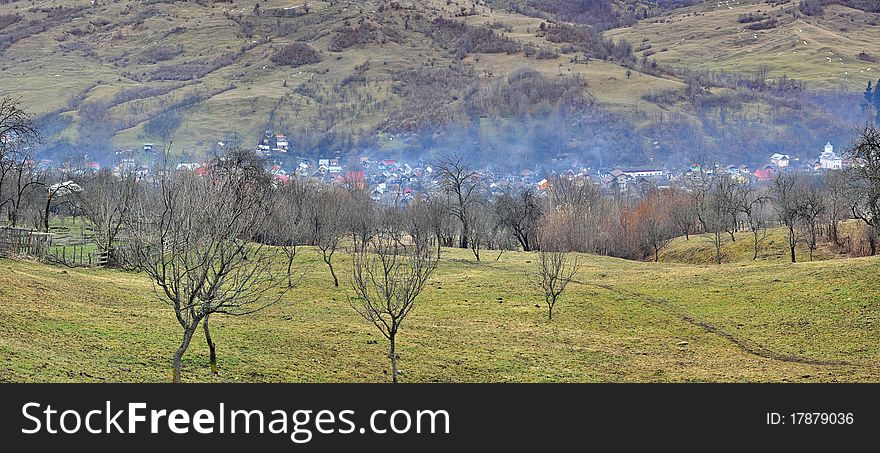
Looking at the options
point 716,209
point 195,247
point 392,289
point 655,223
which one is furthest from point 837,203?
point 195,247

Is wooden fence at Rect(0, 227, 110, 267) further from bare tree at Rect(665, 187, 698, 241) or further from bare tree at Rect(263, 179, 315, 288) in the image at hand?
bare tree at Rect(665, 187, 698, 241)

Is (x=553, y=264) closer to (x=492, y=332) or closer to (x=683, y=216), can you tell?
(x=492, y=332)

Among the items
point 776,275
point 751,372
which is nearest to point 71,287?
point 751,372

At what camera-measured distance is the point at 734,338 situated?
1305 inches

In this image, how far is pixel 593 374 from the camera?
85.5 feet

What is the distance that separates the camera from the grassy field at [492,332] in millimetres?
24062

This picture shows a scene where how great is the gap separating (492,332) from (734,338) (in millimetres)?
10013

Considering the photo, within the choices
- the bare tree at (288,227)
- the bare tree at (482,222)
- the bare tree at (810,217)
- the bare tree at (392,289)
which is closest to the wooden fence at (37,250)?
the bare tree at (288,227)

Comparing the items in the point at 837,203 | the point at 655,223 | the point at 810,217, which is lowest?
the point at 655,223

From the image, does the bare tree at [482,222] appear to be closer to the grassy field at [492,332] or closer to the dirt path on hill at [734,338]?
the grassy field at [492,332]

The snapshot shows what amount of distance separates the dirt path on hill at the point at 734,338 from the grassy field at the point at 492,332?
3.0 inches

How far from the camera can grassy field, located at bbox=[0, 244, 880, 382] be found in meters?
24.1

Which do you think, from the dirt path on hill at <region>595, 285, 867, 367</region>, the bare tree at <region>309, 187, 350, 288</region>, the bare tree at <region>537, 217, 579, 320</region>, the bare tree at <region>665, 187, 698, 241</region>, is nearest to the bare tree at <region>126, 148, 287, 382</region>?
the dirt path on hill at <region>595, 285, 867, 367</region>

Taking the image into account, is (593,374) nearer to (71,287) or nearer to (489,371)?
(489,371)
